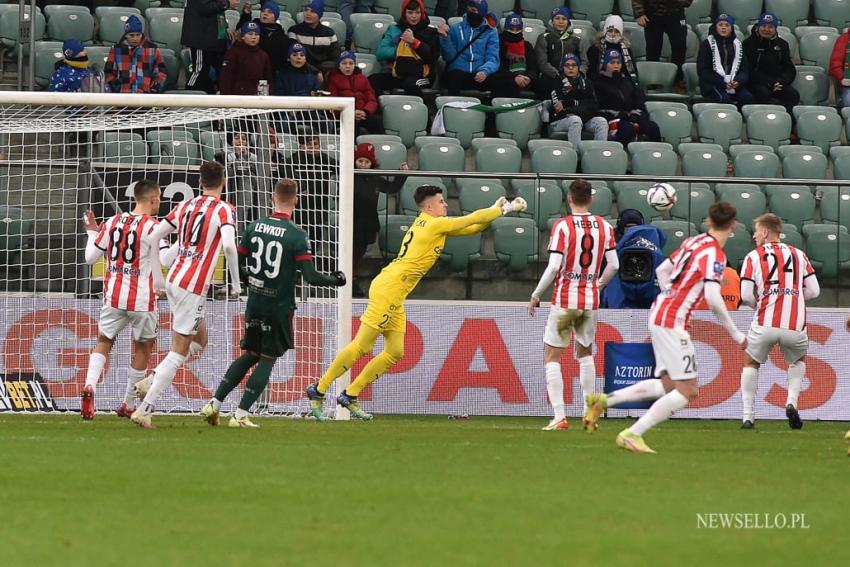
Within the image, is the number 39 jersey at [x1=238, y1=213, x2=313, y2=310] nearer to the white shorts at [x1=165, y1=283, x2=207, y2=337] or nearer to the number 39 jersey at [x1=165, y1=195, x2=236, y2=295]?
the number 39 jersey at [x1=165, y1=195, x2=236, y2=295]

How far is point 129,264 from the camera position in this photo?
14078mm

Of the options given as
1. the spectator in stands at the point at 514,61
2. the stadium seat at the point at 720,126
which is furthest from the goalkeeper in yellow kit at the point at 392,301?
the stadium seat at the point at 720,126

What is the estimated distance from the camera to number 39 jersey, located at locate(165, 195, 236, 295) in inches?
514

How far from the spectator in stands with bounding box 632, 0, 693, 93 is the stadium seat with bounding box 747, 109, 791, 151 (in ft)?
5.79

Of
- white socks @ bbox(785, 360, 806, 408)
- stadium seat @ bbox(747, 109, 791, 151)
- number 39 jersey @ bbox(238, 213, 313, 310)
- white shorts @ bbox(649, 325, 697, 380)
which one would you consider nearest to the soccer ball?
white socks @ bbox(785, 360, 806, 408)

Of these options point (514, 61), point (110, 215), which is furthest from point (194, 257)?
point (514, 61)

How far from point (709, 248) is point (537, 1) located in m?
13.1

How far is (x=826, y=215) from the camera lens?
17.4m

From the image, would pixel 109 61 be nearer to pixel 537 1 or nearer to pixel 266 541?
pixel 537 1

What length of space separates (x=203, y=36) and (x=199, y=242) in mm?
7302

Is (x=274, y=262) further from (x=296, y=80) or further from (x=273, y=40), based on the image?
(x=273, y=40)

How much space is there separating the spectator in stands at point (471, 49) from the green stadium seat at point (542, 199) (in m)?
4.11

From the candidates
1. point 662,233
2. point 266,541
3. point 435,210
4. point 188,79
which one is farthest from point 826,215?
point 266,541

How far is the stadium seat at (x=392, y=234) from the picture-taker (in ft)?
55.0
